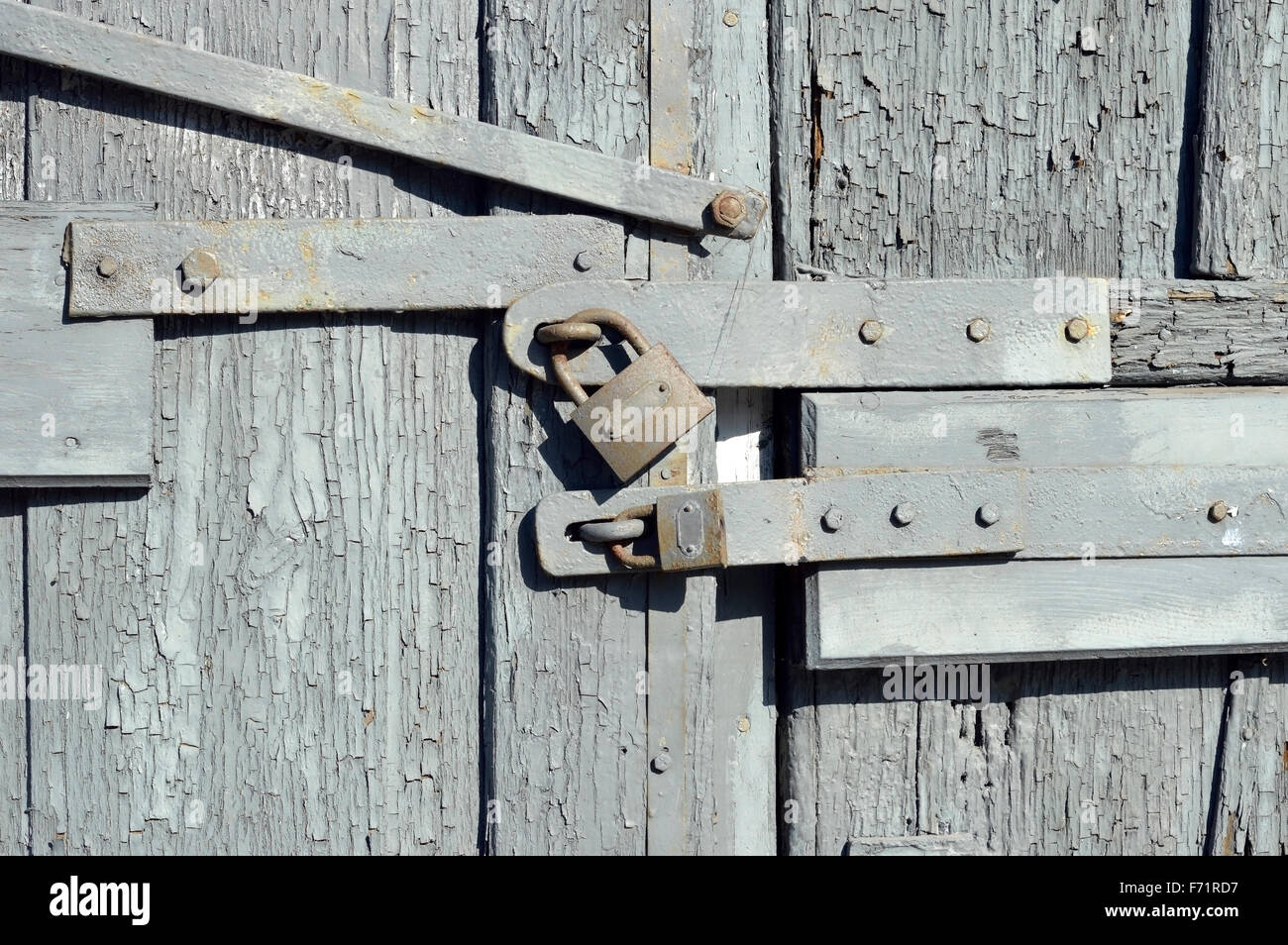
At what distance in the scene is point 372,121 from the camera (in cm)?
120

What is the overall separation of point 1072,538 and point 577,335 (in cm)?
67

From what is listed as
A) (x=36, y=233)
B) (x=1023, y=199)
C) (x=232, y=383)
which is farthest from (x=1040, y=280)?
(x=36, y=233)

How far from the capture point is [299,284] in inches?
46.9

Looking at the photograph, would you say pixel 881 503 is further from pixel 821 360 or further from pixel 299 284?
pixel 299 284

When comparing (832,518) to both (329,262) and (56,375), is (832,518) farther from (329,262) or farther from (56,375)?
(56,375)

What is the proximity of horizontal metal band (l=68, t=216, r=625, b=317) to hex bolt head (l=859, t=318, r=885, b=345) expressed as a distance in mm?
314

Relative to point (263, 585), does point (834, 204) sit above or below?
above

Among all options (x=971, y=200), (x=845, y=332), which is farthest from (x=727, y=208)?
(x=971, y=200)

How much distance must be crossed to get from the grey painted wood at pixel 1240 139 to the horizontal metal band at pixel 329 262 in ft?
2.61

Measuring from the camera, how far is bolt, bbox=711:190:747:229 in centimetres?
123

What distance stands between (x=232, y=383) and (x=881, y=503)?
822mm

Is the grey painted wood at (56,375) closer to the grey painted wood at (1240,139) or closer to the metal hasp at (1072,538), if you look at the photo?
the metal hasp at (1072,538)

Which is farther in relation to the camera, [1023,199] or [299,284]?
[1023,199]

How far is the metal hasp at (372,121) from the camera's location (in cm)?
118
